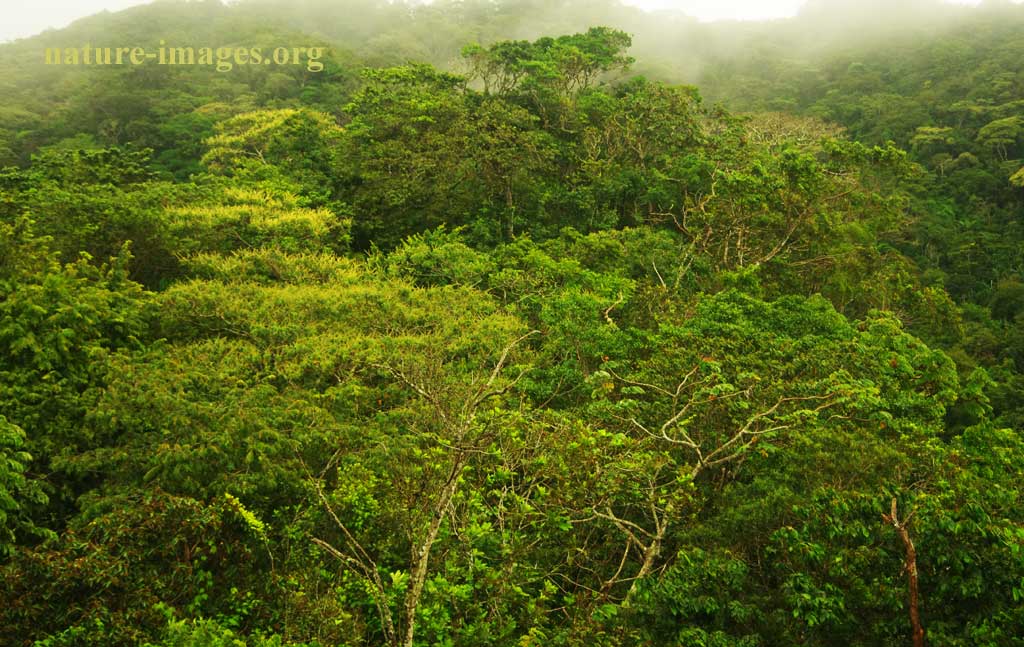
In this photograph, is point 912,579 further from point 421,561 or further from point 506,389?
point 421,561

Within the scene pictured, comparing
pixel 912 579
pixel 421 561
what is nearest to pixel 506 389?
pixel 421 561

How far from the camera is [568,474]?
7086 mm

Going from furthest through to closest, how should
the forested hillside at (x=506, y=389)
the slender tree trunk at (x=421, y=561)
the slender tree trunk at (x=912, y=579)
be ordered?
1. the forested hillside at (x=506, y=389)
2. the slender tree trunk at (x=421, y=561)
3. the slender tree trunk at (x=912, y=579)

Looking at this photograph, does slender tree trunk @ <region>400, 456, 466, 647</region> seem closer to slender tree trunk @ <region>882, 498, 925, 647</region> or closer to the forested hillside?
the forested hillside

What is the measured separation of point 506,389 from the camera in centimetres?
622

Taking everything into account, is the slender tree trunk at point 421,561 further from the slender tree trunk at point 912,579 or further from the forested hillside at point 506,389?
the slender tree trunk at point 912,579

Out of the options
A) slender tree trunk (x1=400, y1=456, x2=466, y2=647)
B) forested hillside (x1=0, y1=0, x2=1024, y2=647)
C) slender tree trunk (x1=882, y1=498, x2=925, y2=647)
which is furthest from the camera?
forested hillside (x1=0, y1=0, x2=1024, y2=647)

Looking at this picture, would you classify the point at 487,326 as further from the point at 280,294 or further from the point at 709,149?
the point at 709,149

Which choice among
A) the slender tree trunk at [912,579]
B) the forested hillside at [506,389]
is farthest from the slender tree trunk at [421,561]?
the slender tree trunk at [912,579]

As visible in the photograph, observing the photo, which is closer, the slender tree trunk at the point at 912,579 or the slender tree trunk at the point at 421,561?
the slender tree trunk at the point at 912,579

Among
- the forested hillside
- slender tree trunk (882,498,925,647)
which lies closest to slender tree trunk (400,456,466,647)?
the forested hillside

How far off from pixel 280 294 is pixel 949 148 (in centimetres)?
3219

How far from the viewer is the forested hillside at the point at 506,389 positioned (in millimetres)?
5398

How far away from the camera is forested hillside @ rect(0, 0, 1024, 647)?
213 inches
